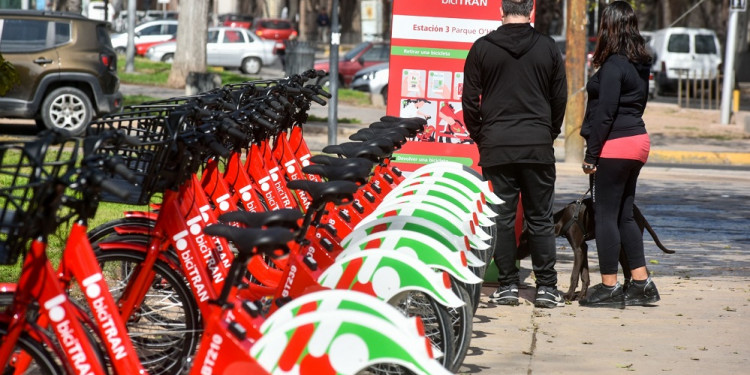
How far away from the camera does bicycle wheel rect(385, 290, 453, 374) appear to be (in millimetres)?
4777

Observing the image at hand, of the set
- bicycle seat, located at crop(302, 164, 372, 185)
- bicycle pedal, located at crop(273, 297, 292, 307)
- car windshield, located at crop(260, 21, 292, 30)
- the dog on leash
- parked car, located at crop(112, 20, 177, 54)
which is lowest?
the dog on leash

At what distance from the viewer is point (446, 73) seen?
8.62 metres

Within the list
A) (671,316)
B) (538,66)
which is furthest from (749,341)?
(538,66)

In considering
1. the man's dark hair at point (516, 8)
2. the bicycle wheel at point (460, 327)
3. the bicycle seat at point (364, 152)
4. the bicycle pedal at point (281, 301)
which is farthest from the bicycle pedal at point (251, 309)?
the man's dark hair at point (516, 8)

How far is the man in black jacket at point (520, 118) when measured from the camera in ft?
23.7

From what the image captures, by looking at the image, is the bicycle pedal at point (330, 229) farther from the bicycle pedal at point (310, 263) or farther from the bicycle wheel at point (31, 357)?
the bicycle wheel at point (31, 357)

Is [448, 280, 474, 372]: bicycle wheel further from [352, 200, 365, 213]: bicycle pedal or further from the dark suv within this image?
the dark suv

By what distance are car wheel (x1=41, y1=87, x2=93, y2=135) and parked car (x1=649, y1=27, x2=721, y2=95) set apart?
23.0 meters

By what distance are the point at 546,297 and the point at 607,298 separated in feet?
1.39

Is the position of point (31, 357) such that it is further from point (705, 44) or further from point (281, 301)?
point (705, 44)

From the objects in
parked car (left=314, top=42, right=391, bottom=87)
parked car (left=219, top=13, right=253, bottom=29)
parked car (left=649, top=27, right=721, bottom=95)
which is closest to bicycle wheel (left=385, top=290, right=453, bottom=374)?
parked car (left=314, top=42, right=391, bottom=87)

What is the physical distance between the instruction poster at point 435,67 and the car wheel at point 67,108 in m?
9.76

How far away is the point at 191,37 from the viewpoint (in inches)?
1089

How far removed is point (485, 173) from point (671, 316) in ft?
4.71
